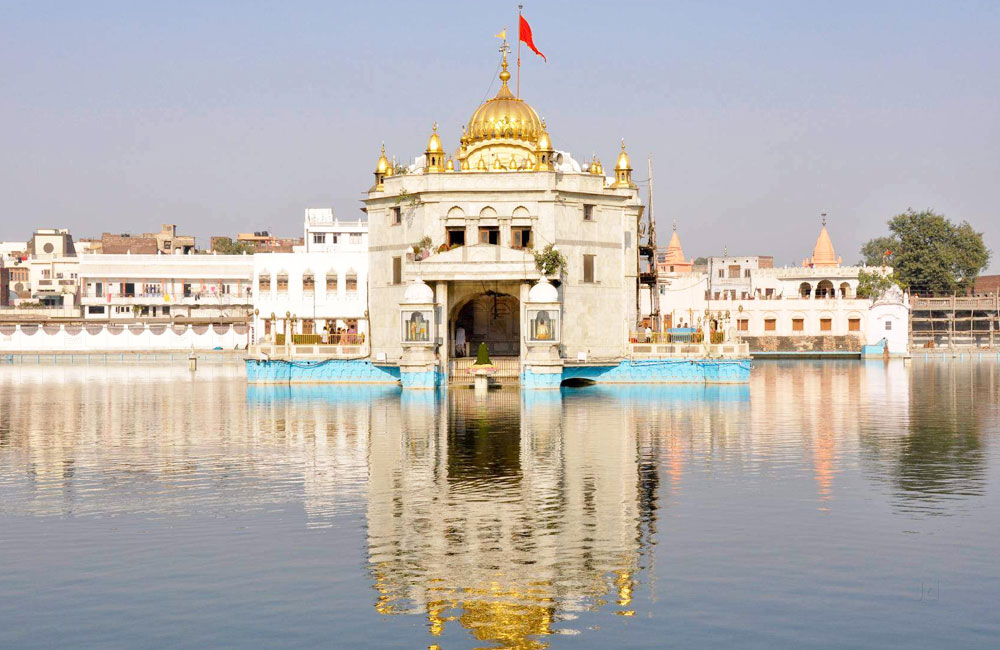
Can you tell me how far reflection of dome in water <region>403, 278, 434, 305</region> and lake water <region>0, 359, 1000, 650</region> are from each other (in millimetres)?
13549

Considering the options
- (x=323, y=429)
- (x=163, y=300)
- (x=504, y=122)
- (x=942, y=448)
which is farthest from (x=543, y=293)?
(x=163, y=300)

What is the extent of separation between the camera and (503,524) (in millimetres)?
21516

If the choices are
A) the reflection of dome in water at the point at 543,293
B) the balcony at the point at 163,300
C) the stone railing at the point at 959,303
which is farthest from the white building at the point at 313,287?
the stone railing at the point at 959,303

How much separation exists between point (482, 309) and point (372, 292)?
8.00 meters

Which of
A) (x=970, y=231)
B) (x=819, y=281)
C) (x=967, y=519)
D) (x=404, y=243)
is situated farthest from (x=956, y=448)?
(x=970, y=231)

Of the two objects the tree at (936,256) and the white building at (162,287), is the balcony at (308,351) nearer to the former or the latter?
the white building at (162,287)

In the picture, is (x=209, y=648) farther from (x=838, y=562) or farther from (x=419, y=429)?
(x=419, y=429)

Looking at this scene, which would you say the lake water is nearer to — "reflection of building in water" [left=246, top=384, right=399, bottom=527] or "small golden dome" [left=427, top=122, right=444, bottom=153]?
"reflection of building in water" [left=246, top=384, right=399, bottom=527]

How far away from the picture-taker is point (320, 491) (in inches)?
998

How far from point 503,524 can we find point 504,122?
41.7 meters

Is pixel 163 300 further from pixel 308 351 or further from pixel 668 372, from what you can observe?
pixel 668 372

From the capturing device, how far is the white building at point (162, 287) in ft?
358

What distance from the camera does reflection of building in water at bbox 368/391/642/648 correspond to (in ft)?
53.7

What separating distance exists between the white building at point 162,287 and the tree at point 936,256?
66.7m
